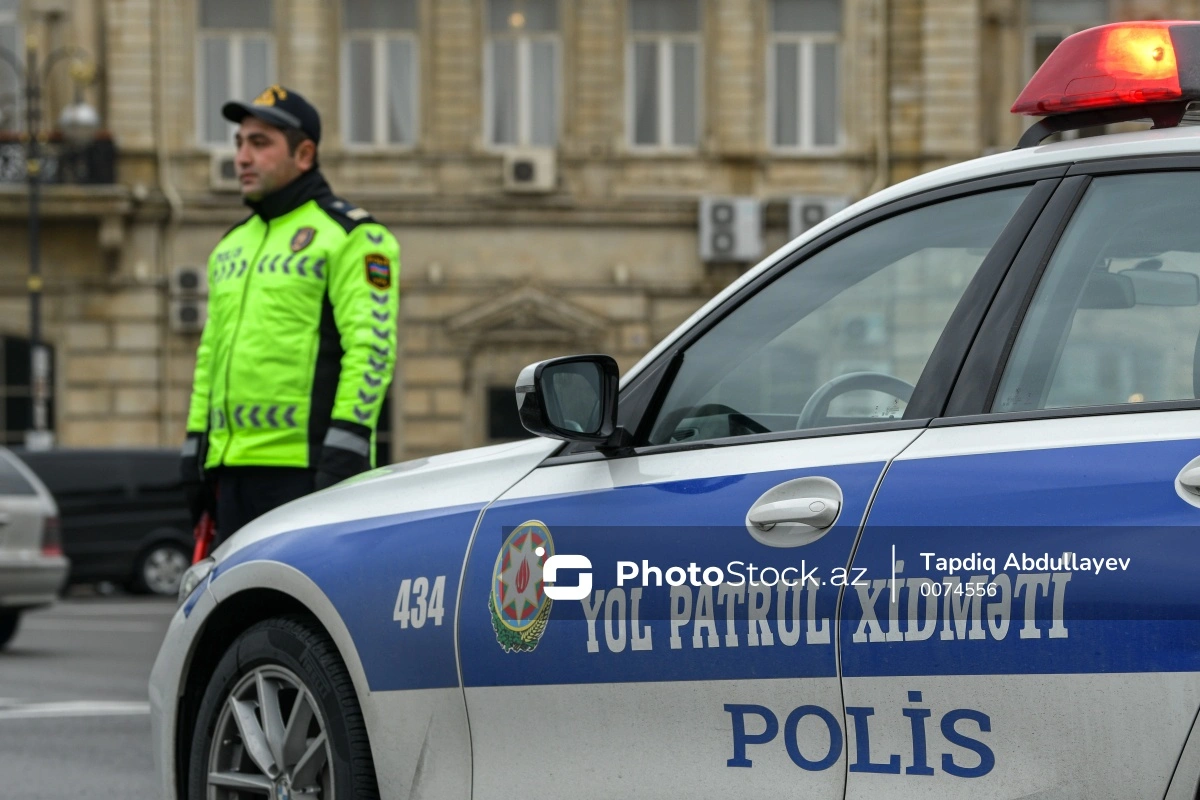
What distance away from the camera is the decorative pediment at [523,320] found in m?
25.4

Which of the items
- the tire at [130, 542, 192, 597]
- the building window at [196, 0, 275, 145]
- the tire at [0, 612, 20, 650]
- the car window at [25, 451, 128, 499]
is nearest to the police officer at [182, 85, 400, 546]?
the tire at [0, 612, 20, 650]

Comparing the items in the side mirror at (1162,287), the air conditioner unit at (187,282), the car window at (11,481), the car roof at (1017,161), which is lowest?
the car window at (11,481)

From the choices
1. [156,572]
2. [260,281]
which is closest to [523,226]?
[156,572]

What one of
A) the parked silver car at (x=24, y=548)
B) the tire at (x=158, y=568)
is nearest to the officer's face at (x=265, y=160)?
the parked silver car at (x=24, y=548)

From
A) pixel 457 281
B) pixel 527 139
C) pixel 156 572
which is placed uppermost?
pixel 527 139

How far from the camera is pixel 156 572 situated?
20.8m

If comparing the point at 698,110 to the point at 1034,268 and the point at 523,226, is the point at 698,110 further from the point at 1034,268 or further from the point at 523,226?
the point at 1034,268

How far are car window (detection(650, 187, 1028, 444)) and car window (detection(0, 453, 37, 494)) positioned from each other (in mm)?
10374

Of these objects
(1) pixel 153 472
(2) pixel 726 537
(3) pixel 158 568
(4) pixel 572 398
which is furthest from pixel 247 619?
(3) pixel 158 568

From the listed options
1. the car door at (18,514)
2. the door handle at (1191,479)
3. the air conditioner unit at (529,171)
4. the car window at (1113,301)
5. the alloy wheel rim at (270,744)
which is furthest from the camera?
the air conditioner unit at (529,171)

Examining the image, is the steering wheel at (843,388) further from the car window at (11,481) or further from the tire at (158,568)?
the tire at (158,568)

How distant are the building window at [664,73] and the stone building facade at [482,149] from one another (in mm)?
26

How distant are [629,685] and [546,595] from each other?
24 cm

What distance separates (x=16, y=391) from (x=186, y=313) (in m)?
2.53
